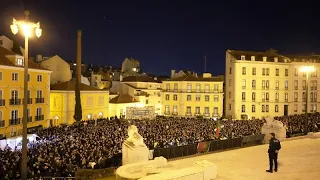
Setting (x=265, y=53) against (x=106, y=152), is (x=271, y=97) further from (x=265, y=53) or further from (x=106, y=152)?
(x=106, y=152)

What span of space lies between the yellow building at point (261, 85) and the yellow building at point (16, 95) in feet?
102

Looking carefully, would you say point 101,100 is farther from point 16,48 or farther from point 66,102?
point 16,48

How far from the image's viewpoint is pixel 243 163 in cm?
1527

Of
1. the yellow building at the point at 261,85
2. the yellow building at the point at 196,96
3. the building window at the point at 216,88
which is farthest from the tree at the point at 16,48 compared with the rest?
the building window at the point at 216,88

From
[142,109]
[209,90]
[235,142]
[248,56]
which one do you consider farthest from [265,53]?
[235,142]

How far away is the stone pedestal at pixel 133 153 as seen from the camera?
49.9 feet

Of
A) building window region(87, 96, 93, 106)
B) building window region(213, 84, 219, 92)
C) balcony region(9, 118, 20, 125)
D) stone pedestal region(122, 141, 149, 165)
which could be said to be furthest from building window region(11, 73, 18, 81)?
building window region(213, 84, 219, 92)

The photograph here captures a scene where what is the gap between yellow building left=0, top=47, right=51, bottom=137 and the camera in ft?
110

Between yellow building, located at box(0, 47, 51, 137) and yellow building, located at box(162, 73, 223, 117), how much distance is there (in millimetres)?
27860

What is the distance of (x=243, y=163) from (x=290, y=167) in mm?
2106

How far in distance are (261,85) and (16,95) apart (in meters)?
39.0

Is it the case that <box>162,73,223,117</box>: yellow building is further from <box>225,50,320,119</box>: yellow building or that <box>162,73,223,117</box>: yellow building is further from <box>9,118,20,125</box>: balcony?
<box>9,118,20,125</box>: balcony

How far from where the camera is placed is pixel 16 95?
35562mm

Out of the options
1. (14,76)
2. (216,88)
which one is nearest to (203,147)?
(14,76)
